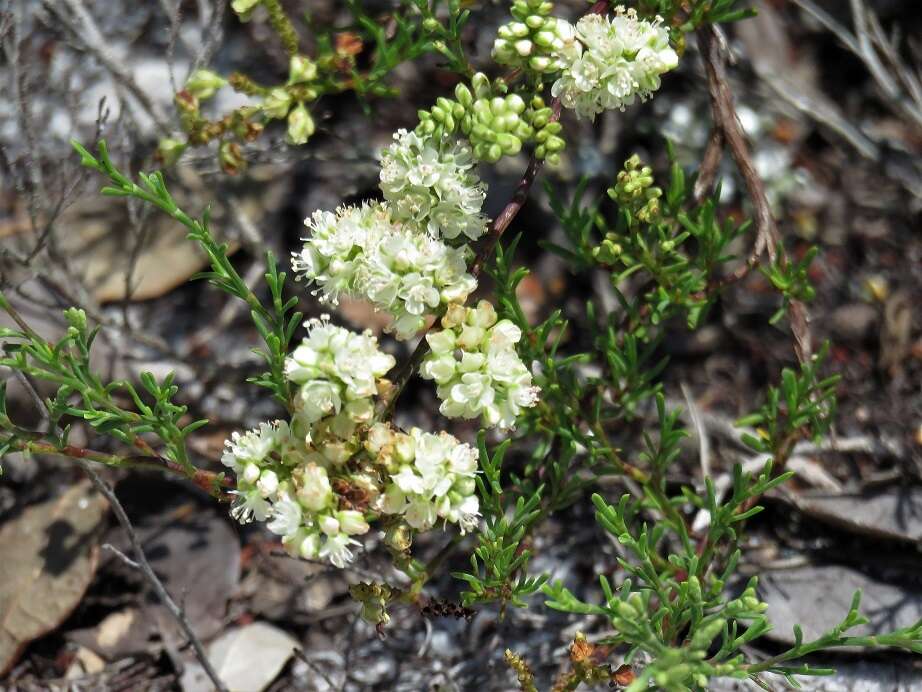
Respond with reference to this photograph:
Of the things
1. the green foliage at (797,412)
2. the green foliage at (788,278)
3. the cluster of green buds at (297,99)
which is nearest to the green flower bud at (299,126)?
the cluster of green buds at (297,99)

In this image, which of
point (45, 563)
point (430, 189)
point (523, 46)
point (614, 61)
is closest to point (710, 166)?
point (614, 61)

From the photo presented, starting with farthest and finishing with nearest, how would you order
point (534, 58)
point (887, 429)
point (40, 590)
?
point (887, 429), point (40, 590), point (534, 58)

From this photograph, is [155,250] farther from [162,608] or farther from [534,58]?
[534,58]

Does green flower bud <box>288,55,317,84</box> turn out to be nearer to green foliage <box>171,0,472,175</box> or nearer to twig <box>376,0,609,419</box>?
green foliage <box>171,0,472,175</box>

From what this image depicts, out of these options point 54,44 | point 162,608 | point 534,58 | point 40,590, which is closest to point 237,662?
point 162,608

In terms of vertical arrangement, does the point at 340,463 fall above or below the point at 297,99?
below

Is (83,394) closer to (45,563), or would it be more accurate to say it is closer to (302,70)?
(302,70)
